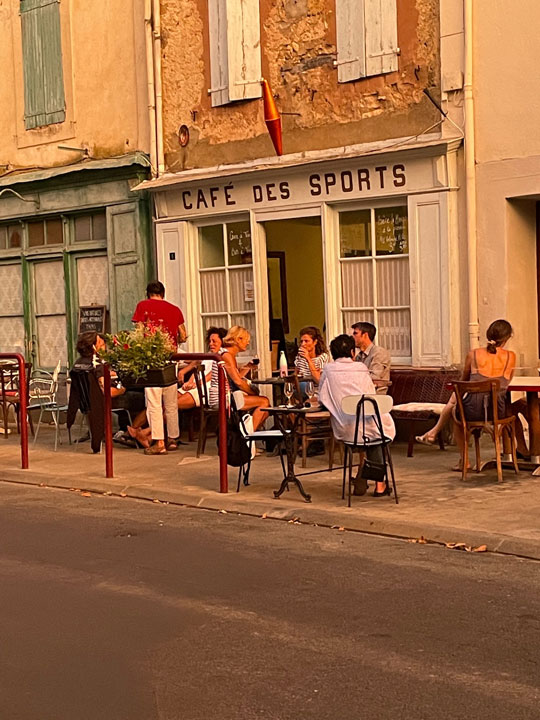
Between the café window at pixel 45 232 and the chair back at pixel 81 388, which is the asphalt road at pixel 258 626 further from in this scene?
the café window at pixel 45 232

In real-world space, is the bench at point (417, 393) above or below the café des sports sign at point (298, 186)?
Result: below

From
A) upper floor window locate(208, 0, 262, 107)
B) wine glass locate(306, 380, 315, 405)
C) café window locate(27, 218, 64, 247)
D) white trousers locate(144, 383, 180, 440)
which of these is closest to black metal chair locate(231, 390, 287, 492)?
wine glass locate(306, 380, 315, 405)

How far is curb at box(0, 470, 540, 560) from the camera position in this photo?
820 centimetres

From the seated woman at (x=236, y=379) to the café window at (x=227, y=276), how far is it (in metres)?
2.55

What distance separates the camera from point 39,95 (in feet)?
59.1

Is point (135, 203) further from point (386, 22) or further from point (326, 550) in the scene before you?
point (326, 550)

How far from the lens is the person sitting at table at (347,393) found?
9938 millimetres

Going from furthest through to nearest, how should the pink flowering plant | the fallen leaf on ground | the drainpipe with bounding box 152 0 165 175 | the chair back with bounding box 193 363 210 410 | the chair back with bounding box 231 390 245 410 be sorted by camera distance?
the drainpipe with bounding box 152 0 165 175
the chair back with bounding box 193 363 210 410
the pink flowering plant
the chair back with bounding box 231 390 245 410
the fallen leaf on ground

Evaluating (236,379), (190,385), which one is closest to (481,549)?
(236,379)

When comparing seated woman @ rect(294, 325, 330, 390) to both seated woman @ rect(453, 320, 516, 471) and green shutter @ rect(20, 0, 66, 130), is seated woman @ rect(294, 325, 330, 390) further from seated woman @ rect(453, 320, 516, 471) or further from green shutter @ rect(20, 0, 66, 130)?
green shutter @ rect(20, 0, 66, 130)

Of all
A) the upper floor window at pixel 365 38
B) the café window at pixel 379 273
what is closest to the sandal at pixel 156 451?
the café window at pixel 379 273

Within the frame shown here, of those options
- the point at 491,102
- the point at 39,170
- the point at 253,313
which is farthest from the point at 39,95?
the point at 491,102

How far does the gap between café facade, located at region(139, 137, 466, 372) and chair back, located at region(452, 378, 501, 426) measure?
2.66 metres

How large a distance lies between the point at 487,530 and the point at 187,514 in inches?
104
